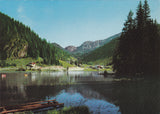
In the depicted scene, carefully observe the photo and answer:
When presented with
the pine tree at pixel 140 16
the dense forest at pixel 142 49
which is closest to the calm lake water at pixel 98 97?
the dense forest at pixel 142 49

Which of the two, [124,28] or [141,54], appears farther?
[124,28]

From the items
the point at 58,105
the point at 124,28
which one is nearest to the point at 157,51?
the point at 124,28

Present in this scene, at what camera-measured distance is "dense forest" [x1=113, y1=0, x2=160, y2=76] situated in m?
44.5

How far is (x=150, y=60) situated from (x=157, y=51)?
367 centimetres

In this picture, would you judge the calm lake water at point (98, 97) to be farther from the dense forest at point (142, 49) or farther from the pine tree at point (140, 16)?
the pine tree at point (140, 16)

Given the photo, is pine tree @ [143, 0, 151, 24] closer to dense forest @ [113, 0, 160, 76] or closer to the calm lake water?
dense forest @ [113, 0, 160, 76]

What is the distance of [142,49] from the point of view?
46750 millimetres

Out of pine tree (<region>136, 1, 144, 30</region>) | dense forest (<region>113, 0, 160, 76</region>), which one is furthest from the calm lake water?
pine tree (<region>136, 1, 144, 30</region>)

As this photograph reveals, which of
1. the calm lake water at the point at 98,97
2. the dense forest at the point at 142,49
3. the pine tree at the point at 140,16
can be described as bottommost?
the calm lake water at the point at 98,97

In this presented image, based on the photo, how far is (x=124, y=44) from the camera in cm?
6056

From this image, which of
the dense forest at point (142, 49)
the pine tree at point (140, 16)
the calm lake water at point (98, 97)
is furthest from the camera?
the pine tree at point (140, 16)

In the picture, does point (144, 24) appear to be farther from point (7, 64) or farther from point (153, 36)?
point (7, 64)

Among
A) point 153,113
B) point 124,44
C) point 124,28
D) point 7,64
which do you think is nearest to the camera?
point 153,113

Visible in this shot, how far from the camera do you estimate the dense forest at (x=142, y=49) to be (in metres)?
44.5
